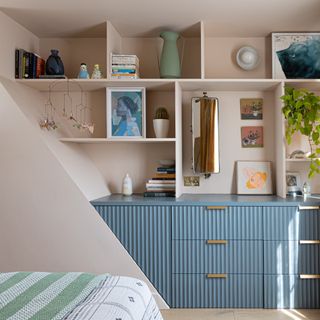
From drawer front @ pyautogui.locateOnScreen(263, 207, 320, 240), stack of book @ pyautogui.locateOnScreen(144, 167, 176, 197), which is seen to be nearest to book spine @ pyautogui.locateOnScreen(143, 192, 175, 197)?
stack of book @ pyautogui.locateOnScreen(144, 167, 176, 197)

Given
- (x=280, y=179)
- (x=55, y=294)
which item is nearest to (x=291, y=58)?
(x=280, y=179)

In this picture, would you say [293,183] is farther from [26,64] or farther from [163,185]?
[26,64]

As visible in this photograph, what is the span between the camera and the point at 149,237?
3303 millimetres

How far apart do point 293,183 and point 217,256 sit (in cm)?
97

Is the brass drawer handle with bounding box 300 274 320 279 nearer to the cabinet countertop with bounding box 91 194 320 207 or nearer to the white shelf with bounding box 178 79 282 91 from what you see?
the cabinet countertop with bounding box 91 194 320 207

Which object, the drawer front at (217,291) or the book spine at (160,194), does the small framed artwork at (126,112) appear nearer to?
the book spine at (160,194)

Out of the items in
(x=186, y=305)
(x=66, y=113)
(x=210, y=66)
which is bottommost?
(x=186, y=305)

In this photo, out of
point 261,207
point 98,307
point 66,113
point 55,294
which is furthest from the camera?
point 66,113

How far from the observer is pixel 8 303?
1.54 m

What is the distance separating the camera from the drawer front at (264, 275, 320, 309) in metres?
3.25

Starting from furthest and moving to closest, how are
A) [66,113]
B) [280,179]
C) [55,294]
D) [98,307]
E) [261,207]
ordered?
[66,113], [280,179], [261,207], [55,294], [98,307]

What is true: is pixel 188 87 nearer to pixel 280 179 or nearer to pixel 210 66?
pixel 210 66

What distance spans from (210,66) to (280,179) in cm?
111

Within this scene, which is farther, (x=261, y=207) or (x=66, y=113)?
(x=66, y=113)
